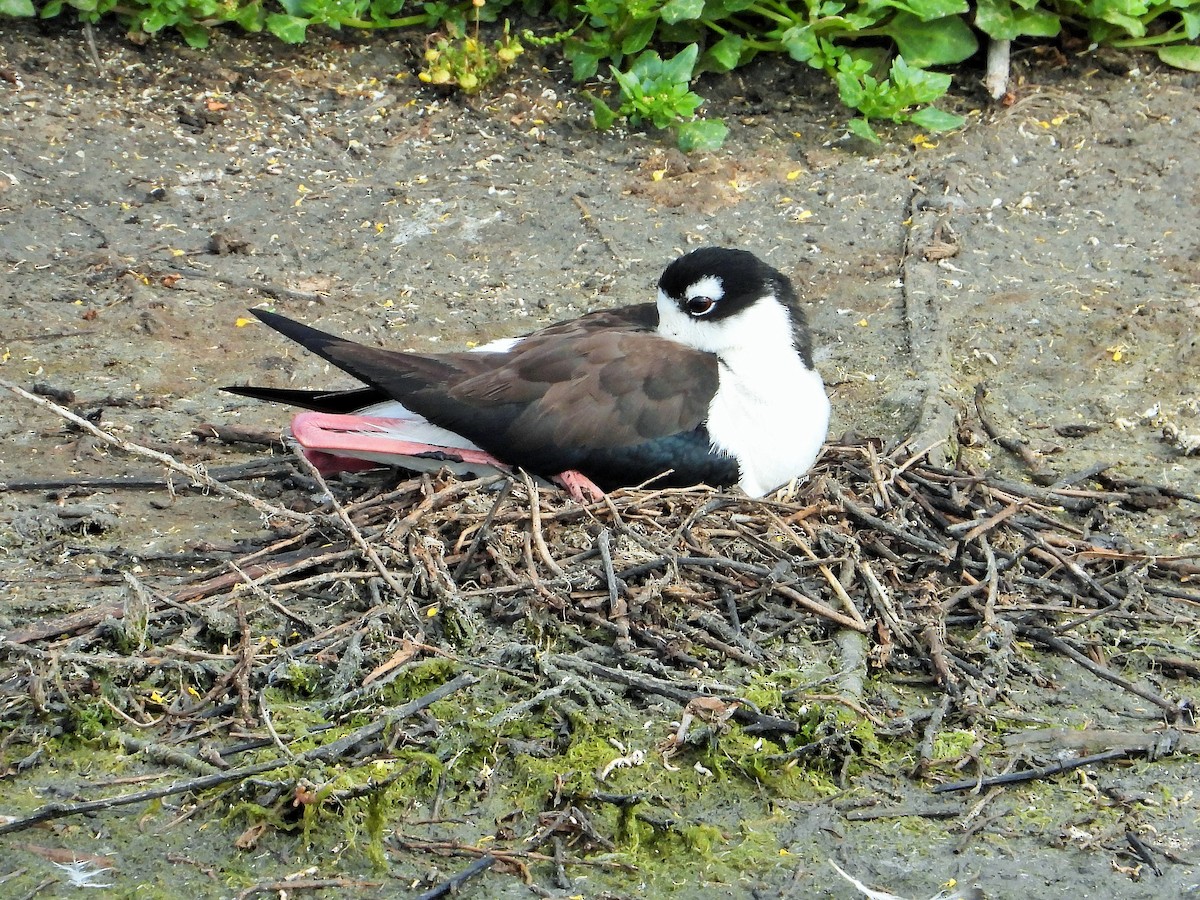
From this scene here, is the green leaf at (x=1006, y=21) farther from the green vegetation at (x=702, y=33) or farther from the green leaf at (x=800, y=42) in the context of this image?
the green leaf at (x=800, y=42)

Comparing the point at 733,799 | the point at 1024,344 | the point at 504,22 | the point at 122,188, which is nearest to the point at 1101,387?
the point at 1024,344

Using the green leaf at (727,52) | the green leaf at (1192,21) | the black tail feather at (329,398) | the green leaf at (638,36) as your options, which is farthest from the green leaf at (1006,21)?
the black tail feather at (329,398)

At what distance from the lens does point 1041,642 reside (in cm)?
445

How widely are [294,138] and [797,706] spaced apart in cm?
492

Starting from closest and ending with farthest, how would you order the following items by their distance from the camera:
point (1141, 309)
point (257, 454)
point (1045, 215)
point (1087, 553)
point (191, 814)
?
point (191, 814), point (1087, 553), point (257, 454), point (1141, 309), point (1045, 215)

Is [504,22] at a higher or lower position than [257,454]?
higher

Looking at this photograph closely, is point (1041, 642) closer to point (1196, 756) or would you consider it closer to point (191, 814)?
point (1196, 756)

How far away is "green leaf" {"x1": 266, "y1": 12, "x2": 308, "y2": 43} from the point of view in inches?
307

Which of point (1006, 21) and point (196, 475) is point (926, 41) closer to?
point (1006, 21)

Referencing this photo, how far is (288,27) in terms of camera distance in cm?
781

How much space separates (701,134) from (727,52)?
1.71 feet

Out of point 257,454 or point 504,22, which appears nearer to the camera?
point 257,454

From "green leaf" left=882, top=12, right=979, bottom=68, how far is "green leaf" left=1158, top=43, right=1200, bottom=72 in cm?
104

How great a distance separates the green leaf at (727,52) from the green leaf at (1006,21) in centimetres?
121
